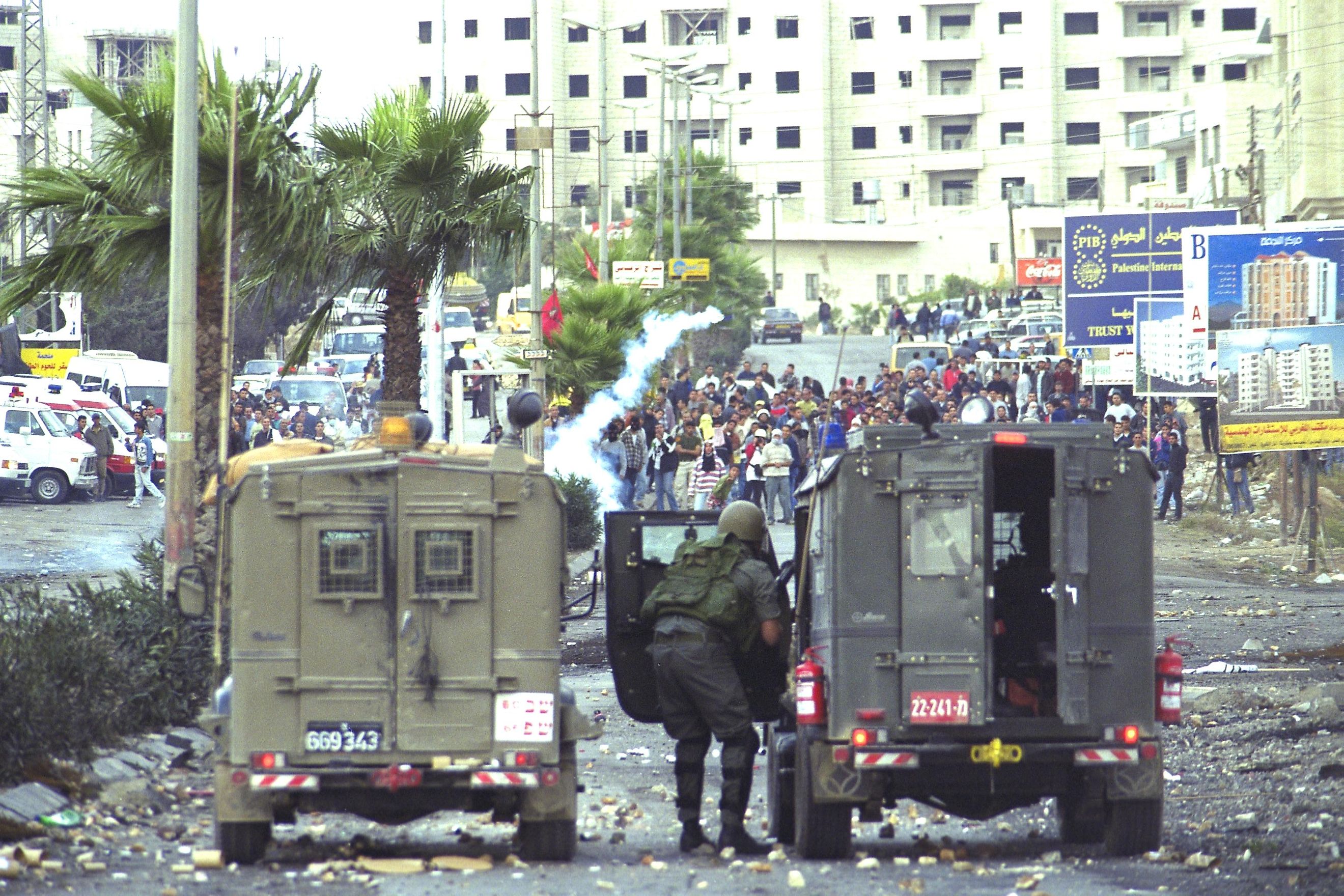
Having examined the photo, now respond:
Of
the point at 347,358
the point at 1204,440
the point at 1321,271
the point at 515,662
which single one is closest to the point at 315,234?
the point at 515,662

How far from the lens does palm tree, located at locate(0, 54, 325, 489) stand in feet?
44.3

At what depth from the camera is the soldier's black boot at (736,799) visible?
8641mm

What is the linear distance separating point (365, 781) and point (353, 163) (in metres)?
8.78

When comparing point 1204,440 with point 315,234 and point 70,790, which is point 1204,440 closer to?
point 315,234

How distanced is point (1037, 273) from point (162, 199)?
176 feet

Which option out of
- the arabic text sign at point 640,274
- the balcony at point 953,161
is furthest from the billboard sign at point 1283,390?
the balcony at point 953,161

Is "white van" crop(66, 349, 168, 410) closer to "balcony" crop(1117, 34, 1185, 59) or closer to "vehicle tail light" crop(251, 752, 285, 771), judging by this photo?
"vehicle tail light" crop(251, 752, 285, 771)

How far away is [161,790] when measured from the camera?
10.2 metres

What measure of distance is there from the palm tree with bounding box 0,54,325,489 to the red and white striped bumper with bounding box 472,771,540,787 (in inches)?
242

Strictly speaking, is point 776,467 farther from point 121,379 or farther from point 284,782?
point 284,782

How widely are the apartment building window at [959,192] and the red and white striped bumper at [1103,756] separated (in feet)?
284

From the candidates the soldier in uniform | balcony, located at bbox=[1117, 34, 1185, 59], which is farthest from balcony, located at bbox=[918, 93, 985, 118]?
the soldier in uniform

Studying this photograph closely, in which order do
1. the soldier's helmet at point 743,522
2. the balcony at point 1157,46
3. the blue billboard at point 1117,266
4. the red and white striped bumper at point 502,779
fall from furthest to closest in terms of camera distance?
1. the balcony at point 1157,46
2. the blue billboard at point 1117,266
3. the soldier's helmet at point 743,522
4. the red and white striped bumper at point 502,779

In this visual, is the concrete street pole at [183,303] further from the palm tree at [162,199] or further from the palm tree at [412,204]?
the palm tree at [412,204]
